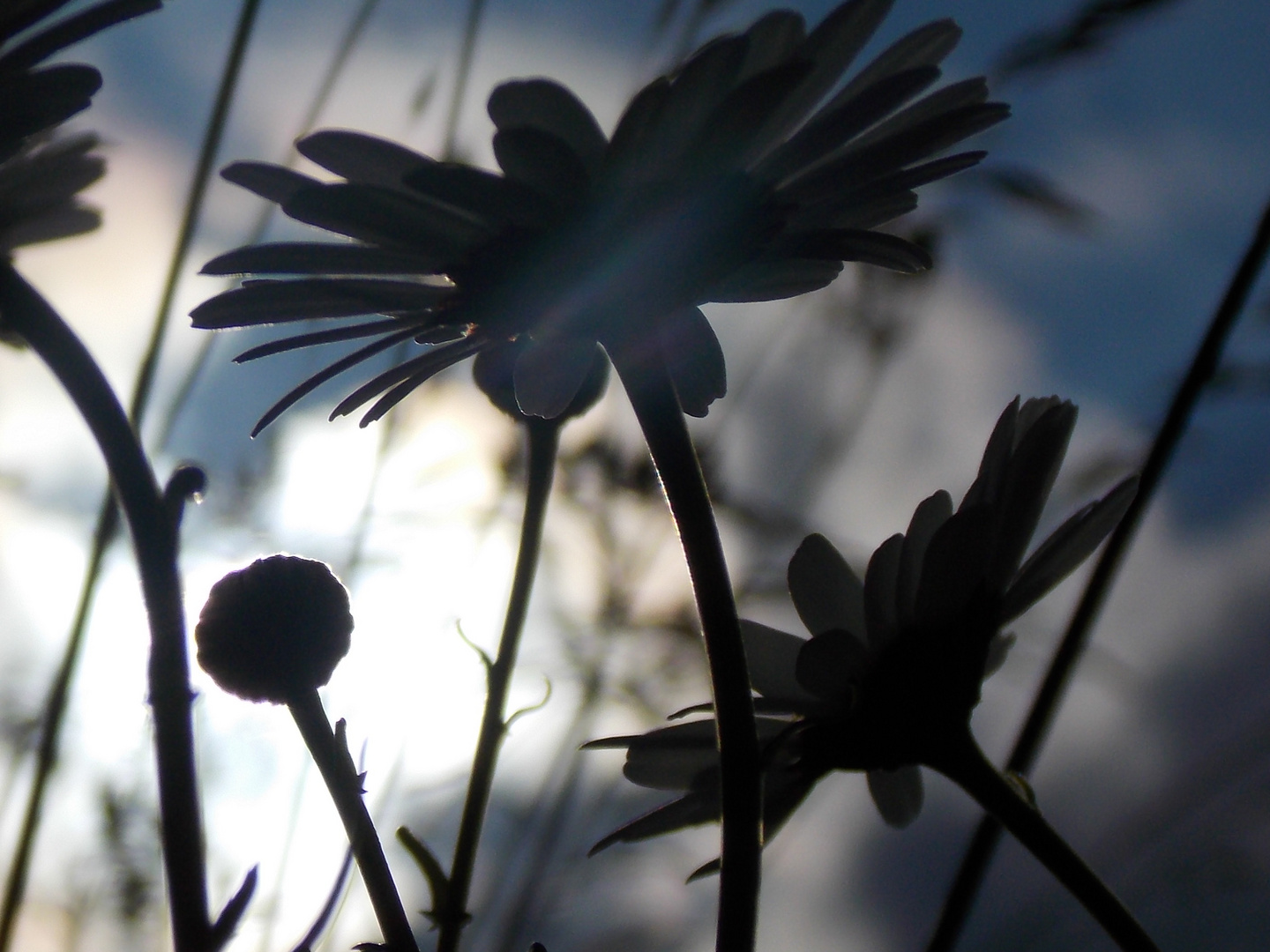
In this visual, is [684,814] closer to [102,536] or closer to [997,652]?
[997,652]

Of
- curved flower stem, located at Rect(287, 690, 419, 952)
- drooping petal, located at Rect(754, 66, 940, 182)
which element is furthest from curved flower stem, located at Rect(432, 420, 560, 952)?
drooping petal, located at Rect(754, 66, 940, 182)

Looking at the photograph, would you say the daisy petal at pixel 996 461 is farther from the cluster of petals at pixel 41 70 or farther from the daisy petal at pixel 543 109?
the cluster of petals at pixel 41 70

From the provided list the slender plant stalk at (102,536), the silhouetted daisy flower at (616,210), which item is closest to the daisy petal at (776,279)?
the silhouetted daisy flower at (616,210)

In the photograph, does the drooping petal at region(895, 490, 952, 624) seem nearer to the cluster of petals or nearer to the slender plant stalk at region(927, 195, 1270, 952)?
the slender plant stalk at region(927, 195, 1270, 952)

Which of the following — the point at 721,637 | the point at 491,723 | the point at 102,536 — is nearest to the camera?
the point at 721,637

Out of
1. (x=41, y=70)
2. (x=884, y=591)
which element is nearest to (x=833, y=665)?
(x=884, y=591)

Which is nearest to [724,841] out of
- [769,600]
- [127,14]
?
[127,14]

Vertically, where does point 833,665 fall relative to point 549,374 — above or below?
below
